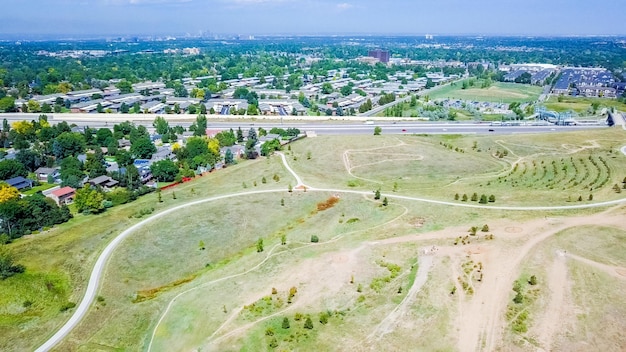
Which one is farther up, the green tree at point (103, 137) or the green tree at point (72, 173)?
the green tree at point (103, 137)

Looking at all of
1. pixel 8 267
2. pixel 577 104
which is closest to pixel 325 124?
pixel 8 267

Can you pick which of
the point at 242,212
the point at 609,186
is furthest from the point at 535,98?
the point at 242,212

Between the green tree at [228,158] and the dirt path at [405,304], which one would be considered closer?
the dirt path at [405,304]

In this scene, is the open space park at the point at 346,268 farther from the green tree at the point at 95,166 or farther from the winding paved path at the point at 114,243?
the green tree at the point at 95,166

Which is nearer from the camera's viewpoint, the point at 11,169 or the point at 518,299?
the point at 518,299

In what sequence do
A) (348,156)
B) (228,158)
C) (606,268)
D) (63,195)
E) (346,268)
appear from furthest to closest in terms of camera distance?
(348,156) → (228,158) → (63,195) → (346,268) → (606,268)

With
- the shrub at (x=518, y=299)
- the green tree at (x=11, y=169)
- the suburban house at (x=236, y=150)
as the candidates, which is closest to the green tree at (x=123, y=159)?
the green tree at (x=11, y=169)

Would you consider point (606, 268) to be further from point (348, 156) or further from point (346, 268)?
point (348, 156)

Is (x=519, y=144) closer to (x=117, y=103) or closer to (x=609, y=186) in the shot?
(x=609, y=186)
